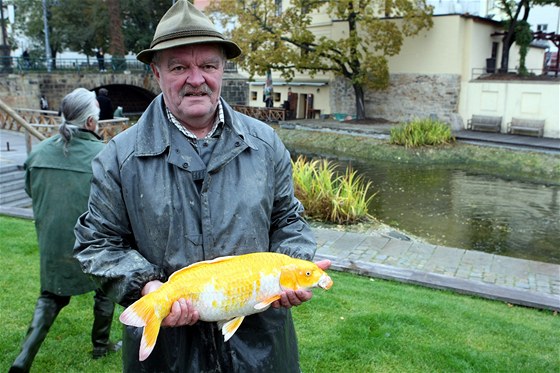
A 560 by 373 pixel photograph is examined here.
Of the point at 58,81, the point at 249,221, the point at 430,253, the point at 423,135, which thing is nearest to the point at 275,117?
the point at 423,135

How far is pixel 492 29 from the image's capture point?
79.2ft

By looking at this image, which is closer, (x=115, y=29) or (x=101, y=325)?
(x=101, y=325)

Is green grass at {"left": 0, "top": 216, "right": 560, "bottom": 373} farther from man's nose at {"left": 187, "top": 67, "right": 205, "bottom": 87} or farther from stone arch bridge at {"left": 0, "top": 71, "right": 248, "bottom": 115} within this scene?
stone arch bridge at {"left": 0, "top": 71, "right": 248, "bottom": 115}

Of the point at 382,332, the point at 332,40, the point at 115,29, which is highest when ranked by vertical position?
the point at 115,29

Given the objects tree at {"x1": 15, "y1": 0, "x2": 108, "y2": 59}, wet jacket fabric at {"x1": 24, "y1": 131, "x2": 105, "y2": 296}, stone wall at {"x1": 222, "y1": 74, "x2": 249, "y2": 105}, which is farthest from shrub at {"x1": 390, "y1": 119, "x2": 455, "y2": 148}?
tree at {"x1": 15, "y1": 0, "x2": 108, "y2": 59}

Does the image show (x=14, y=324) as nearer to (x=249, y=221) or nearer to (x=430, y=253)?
(x=249, y=221)

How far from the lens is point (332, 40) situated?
24016mm

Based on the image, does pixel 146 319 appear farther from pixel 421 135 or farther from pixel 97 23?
pixel 97 23

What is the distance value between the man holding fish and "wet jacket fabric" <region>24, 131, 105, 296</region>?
5.65ft

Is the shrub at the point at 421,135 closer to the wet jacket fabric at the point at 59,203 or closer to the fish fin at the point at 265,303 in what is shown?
the wet jacket fabric at the point at 59,203

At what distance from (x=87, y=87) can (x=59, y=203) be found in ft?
95.2

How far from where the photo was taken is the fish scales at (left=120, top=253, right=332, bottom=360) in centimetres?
181

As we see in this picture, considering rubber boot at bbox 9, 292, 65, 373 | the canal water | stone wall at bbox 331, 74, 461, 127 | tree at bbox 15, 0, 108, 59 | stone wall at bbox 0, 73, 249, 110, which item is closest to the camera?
rubber boot at bbox 9, 292, 65, 373

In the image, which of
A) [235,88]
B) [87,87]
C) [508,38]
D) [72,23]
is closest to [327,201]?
[508,38]
